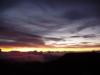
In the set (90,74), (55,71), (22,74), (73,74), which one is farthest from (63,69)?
(22,74)

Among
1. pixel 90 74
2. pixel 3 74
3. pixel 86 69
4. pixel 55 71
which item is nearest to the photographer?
pixel 90 74

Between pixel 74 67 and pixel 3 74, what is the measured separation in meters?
22.8

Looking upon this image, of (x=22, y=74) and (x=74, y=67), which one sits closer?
(x=74, y=67)

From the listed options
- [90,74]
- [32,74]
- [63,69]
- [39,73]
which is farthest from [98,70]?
[32,74]

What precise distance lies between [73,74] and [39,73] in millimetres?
12640

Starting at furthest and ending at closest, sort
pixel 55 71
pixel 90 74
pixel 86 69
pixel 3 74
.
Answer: pixel 3 74, pixel 55 71, pixel 86 69, pixel 90 74

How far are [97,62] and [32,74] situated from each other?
2107cm

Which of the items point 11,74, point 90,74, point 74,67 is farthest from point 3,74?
point 90,74

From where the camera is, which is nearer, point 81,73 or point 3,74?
point 81,73

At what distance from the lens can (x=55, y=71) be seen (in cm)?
5831

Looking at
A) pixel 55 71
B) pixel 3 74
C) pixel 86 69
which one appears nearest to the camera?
pixel 86 69

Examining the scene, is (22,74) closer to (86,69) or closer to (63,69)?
(63,69)

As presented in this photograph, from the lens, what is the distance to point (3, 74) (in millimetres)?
63062

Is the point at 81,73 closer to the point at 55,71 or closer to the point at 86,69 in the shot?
the point at 86,69
